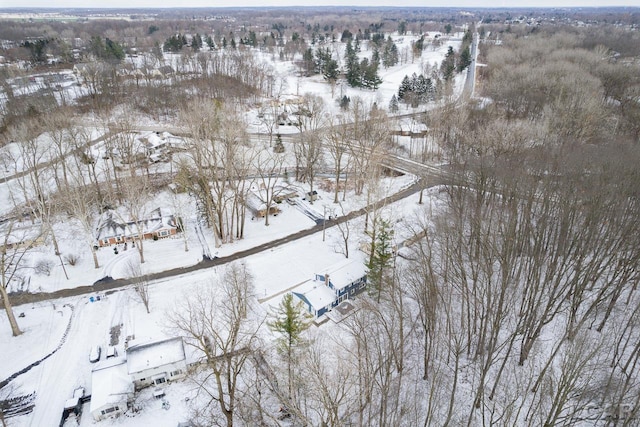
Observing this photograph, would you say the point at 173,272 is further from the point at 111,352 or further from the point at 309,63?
the point at 309,63

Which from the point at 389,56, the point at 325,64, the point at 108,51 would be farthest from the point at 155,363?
the point at 389,56

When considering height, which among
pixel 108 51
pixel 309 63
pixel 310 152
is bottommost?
pixel 310 152

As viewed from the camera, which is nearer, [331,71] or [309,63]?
[331,71]

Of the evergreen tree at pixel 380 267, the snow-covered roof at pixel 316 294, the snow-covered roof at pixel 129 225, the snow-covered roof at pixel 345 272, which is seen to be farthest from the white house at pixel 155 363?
the snow-covered roof at pixel 129 225

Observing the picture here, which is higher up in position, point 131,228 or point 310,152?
point 310,152

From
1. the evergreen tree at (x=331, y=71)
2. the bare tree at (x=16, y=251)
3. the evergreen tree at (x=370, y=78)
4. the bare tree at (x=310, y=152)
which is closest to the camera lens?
the bare tree at (x=16, y=251)

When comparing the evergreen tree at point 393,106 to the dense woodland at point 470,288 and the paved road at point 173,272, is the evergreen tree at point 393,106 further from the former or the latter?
the paved road at point 173,272
